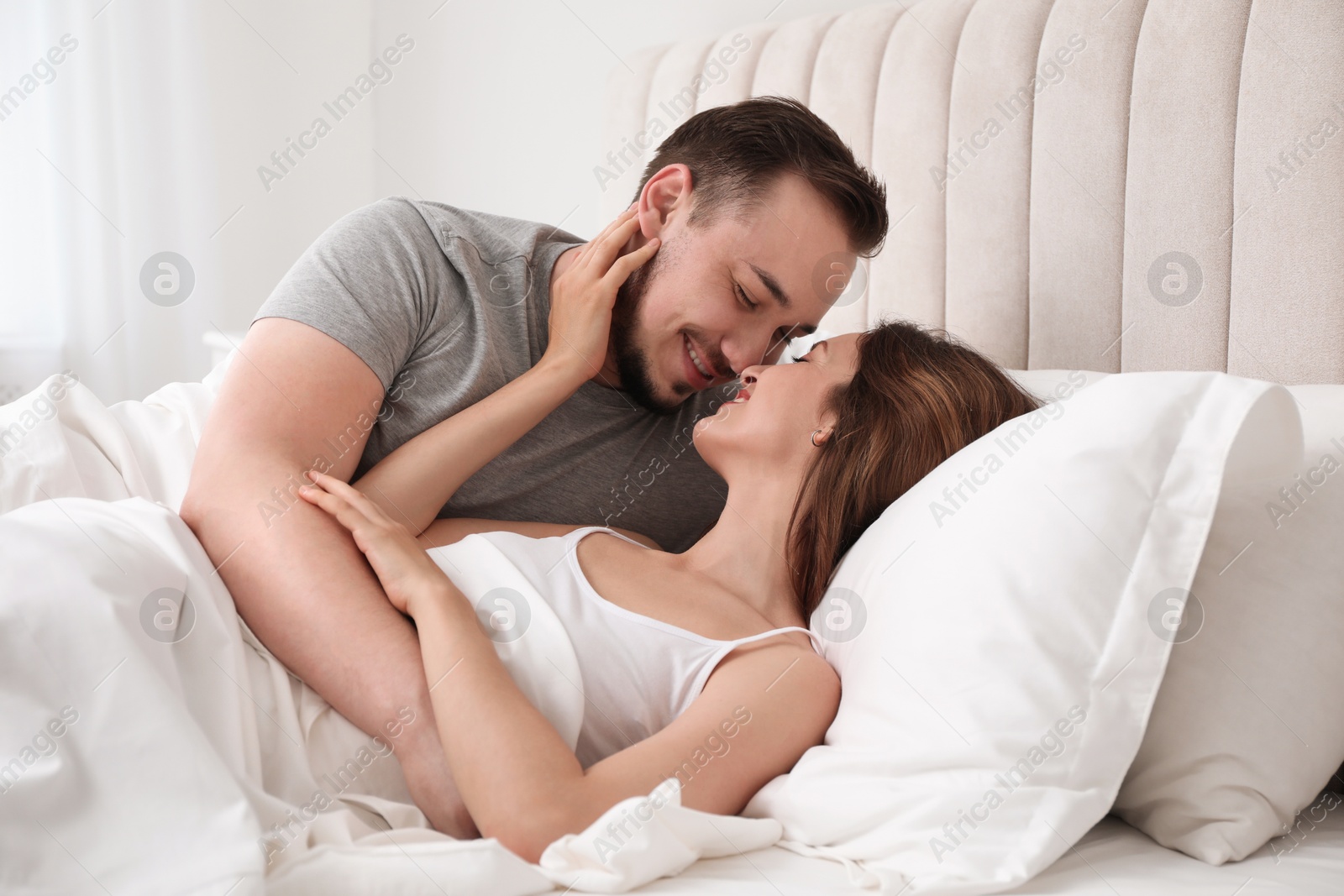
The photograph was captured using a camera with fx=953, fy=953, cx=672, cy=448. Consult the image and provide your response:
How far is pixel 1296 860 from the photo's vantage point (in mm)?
763

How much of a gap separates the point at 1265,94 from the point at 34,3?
308 cm

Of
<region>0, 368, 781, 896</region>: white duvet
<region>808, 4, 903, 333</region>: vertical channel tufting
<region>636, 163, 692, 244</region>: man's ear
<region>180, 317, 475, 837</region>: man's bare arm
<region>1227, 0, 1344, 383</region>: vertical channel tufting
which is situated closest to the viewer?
<region>0, 368, 781, 896</region>: white duvet

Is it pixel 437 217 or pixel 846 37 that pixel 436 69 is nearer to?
pixel 846 37

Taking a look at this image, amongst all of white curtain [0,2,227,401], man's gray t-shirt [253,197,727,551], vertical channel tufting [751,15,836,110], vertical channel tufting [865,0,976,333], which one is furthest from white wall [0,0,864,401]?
man's gray t-shirt [253,197,727,551]

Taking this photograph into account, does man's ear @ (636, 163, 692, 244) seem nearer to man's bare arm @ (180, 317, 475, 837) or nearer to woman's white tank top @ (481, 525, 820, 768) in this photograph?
man's bare arm @ (180, 317, 475, 837)

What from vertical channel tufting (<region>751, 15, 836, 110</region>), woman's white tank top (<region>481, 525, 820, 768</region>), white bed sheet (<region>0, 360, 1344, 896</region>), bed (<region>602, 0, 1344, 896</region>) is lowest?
white bed sheet (<region>0, 360, 1344, 896</region>)

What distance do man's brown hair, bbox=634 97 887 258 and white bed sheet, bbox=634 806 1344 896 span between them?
861 millimetres

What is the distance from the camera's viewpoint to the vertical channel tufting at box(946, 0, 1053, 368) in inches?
55.4

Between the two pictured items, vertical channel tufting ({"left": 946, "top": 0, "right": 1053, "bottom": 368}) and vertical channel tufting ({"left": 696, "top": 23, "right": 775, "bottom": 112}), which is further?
vertical channel tufting ({"left": 696, "top": 23, "right": 775, "bottom": 112})

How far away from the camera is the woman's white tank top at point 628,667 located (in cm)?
93

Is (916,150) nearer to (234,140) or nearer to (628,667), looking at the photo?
(628,667)

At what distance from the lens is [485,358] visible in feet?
4.15

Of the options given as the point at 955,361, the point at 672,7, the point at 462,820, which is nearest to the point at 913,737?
the point at 462,820

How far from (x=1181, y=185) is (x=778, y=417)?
60cm
